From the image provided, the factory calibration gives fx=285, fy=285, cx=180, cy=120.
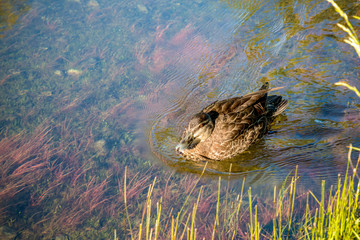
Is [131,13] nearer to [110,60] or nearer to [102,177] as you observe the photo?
[110,60]

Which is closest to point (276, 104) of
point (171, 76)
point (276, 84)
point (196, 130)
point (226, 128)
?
point (276, 84)

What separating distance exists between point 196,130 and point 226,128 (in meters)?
0.54

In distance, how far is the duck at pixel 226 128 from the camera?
4883 mm

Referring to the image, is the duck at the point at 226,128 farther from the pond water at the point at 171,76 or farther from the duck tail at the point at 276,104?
the pond water at the point at 171,76

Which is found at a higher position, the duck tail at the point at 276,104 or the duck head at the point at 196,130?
the duck head at the point at 196,130

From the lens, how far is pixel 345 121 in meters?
5.31

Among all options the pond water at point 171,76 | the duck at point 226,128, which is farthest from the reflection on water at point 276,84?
the duck at point 226,128

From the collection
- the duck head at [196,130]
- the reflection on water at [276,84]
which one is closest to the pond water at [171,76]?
the reflection on water at [276,84]

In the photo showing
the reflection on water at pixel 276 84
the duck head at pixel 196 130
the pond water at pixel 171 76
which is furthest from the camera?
the pond water at pixel 171 76

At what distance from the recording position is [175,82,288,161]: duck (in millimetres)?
4883

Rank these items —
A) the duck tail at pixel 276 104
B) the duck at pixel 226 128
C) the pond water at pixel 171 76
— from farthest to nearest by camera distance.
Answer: the duck tail at pixel 276 104 → the pond water at pixel 171 76 → the duck at pixel 226 128

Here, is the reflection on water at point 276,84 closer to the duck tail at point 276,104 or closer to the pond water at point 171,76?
the pond water at point 171,76

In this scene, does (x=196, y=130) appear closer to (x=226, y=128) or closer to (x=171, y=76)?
(x=226, y=128)

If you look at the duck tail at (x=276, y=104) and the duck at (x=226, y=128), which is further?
the duck tail at (x=276, y=104)
